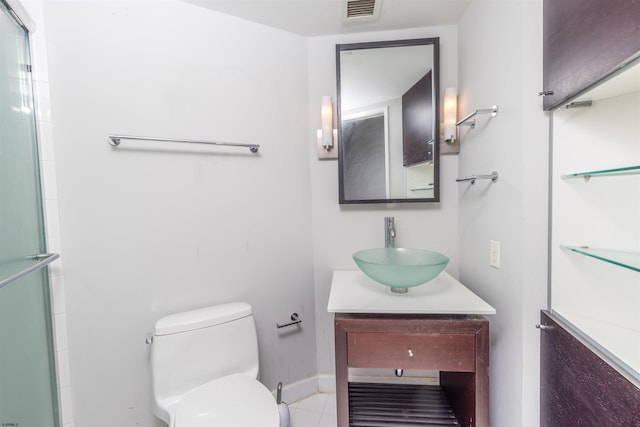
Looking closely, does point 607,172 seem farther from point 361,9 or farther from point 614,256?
point 361,9

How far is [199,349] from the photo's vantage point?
3.87 ft

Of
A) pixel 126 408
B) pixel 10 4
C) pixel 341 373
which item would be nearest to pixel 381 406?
pixel 341 373

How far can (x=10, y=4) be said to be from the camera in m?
0.93

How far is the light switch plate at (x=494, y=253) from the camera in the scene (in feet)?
3.62

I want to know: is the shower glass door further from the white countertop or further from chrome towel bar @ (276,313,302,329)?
the white countertop

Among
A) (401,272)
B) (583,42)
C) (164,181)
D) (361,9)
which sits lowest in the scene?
(401,272)

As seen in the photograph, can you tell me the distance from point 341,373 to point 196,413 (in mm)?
571

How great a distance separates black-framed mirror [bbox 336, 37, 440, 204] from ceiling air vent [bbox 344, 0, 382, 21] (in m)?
0.13

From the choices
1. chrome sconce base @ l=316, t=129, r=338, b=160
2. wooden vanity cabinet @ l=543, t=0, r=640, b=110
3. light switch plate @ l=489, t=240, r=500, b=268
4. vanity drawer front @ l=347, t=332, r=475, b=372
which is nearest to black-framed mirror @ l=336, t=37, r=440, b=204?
chrome sconce base @ l=316, t=129, r=338, b=160

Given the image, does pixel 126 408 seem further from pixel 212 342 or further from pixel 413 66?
pixel 413 66

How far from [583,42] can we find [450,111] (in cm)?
71

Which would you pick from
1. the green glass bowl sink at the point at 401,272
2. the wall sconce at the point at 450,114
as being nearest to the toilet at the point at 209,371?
the green glass bowl sink at the point at 401,272

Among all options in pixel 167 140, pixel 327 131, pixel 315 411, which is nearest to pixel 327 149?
pixel 327 131

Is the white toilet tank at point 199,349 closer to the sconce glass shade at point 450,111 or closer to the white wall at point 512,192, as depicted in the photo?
the white wall at point 512,192
